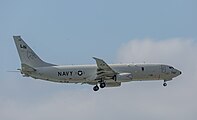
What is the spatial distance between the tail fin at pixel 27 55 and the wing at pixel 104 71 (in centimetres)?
918

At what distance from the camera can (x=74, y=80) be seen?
139 metres

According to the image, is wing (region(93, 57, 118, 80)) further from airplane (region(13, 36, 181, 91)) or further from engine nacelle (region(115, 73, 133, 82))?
engine nacelle (region(115, 73, 133, 82))

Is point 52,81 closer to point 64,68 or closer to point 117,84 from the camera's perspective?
point 64,68

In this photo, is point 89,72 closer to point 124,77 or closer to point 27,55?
point 124,77

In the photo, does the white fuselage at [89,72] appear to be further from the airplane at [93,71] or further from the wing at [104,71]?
the wing at [104,71]

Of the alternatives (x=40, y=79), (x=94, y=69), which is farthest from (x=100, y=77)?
(x=40, y=79)

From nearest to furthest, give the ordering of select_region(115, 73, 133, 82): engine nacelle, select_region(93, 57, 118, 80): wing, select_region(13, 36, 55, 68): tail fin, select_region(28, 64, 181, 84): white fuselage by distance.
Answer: select_region(115, 73, 133, 82): engine nacelle → select_region(28, 64, 181, 84): white fuselage → select_region(93, 57, 118, 80): wing → select_region(13, 36, 55, 68): tail fin

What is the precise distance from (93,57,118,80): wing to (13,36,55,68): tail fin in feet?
30.1

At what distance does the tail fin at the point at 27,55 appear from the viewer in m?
139

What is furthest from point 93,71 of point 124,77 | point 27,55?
point 27,55

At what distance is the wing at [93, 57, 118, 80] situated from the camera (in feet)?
456

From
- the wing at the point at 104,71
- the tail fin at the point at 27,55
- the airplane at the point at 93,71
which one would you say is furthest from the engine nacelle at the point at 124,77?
the tail fin at the point at 27,55

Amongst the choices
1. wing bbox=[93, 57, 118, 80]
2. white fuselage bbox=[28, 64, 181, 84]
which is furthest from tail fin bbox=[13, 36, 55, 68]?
wing bbox=[93, 57, 118, 80]

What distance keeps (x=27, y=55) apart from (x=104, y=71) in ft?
46.8
